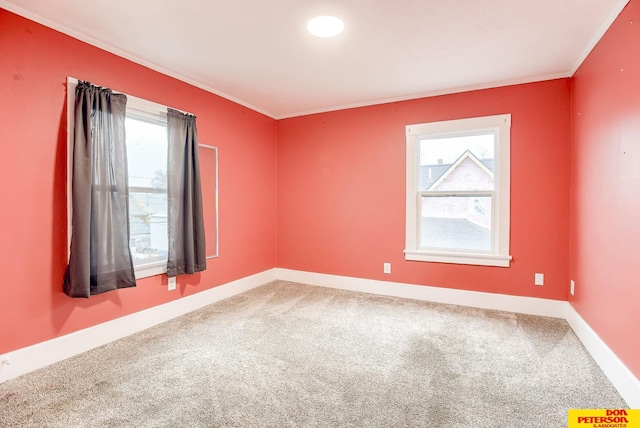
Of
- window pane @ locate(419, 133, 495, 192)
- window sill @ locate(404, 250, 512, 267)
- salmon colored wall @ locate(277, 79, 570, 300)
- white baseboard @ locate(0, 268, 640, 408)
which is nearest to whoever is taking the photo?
white baseboard @ locate(0, 268, 640, 408)

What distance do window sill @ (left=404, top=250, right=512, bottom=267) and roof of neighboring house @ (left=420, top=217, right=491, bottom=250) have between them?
118mm

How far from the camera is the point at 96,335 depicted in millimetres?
2498

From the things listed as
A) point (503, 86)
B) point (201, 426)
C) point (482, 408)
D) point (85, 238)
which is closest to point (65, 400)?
point (201, 426)

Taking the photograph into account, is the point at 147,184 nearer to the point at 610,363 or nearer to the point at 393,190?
the point at 393,190

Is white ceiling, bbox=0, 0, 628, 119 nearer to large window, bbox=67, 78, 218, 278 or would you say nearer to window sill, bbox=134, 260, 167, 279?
large window, bbox=67, 78, 218, 278

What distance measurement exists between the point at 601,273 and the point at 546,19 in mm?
1908

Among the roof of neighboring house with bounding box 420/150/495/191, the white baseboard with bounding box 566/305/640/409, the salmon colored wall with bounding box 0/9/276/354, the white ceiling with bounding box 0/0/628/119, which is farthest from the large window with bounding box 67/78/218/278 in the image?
the white baseboard with bounding box 566/305/640/409

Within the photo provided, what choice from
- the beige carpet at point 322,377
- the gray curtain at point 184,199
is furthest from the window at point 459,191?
the gray curtain at point 184,199

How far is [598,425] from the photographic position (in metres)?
1.66

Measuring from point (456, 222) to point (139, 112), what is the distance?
3.57m

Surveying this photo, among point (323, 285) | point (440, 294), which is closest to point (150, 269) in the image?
point (323, 285)

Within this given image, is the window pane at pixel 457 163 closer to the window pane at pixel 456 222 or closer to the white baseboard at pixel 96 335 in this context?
the window pane at pixel 456 222

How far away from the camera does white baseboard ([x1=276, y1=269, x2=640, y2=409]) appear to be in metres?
1.87

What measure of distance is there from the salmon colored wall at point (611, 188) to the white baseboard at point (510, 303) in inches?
3.5
